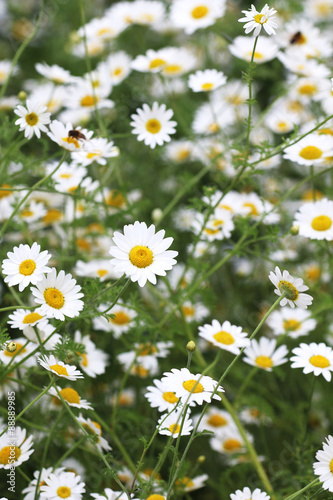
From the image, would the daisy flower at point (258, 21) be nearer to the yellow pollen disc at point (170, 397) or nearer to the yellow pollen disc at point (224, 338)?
the yellow pollen disc at point (224, 338)

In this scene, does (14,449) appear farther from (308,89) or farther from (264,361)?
(308,89)

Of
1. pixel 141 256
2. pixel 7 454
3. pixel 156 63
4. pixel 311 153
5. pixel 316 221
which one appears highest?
pixel 156 63

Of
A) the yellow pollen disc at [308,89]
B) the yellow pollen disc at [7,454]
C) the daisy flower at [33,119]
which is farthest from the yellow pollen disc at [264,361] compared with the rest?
the yellow pollen disc at [308,89]

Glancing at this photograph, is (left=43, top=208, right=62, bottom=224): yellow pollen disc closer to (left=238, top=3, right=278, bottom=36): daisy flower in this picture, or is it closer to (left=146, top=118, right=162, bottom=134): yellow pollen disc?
(left=146, top=118, right=162, bottom=134): yellow pollen disc

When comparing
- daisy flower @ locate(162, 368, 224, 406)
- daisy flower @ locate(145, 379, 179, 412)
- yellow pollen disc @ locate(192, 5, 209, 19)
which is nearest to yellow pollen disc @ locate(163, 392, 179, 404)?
daisy flower @ locate(145, 379, 179, 412)

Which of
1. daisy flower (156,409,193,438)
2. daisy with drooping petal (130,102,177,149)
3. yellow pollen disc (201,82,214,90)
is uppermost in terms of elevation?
yellow pollen disc (201,82,214,90)

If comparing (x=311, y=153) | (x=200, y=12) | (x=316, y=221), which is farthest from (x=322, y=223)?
(x=200, y=12)

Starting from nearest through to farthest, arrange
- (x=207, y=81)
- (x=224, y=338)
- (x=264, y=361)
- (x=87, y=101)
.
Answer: (x=224, y=338)
(x=264, y=361)
(x=207, y=81)
(x=87, y=101)
